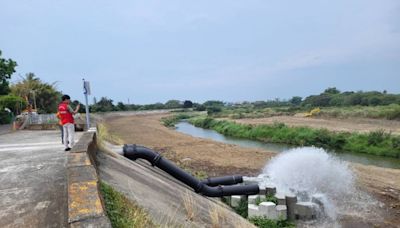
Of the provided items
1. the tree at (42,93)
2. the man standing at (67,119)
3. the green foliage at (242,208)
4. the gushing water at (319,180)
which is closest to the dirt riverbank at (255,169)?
the gushing water at (319,180)

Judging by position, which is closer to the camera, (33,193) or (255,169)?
(33,193)

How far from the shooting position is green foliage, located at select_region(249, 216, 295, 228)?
27.2 ft

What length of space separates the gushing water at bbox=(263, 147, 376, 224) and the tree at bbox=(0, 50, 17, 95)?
22.4 meters

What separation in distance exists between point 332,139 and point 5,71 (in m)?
26.9

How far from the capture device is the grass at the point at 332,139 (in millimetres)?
24906

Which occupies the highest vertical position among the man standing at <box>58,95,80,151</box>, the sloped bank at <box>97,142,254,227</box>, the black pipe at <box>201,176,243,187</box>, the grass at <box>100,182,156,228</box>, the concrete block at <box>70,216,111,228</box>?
the man standing at <box>58,95,80,151</box>

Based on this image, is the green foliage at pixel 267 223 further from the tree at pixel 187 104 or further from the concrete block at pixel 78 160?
the tree at pixel 187 104

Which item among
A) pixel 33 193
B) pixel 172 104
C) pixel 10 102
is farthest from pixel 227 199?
pixel 172 104

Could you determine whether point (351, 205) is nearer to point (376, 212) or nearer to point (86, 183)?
point (376, 212)

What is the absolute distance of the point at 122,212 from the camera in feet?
14.7

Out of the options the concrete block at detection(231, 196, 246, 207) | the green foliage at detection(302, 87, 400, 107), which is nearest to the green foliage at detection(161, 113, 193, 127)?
the green foliage at detection(302, 87, 400, 107)

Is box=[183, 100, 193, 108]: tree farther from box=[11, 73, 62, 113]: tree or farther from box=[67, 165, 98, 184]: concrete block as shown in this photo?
box=[67, 165, 98, 184]: concrete block

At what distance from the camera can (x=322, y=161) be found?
11875mm

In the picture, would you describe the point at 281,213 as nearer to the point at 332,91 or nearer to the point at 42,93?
the point at 42,93
